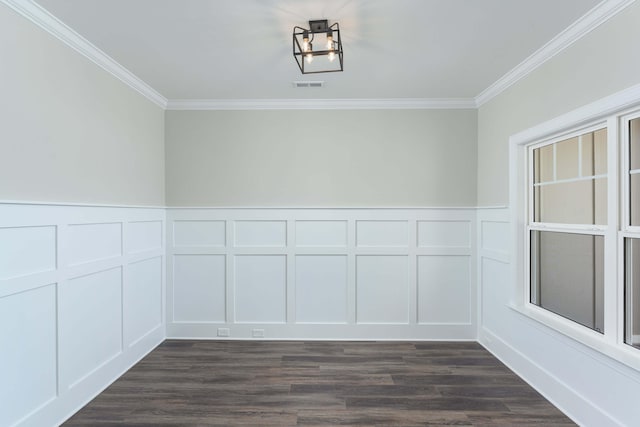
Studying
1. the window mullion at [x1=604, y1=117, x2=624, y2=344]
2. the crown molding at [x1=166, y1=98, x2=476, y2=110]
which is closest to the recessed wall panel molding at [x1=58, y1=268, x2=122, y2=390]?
the crown molding at [x1=166, y1=98, x2=476, y2=110]

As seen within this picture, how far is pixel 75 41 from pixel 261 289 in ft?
8.89

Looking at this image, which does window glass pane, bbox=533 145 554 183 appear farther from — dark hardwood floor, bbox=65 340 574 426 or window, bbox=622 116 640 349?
dark hardwood floor, bbox=65 340 574 426

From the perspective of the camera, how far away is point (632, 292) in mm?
2182

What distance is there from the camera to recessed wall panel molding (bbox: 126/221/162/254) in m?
3.36

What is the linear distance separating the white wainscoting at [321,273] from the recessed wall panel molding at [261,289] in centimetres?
1

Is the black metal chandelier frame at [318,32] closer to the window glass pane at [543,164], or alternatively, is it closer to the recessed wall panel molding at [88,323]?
the window glass pane at [543,164]

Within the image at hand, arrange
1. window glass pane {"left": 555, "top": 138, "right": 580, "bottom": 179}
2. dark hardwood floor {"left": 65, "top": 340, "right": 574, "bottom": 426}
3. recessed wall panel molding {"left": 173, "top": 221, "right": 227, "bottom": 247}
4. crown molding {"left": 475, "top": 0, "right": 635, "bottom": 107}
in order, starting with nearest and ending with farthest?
crown molding {"left": 475, "top": 0, "right": 635, "bottom": 107}, dark hardwood floor {"left": 65, "top": 340, "right": 574, "bottom": 426}, window glass pane {"left": 555, "top": 138, "right": 580, "bottom": 179}, recessed wall panel molding {"left": 173, "top": 221, "right": 227, "bottom": 247}

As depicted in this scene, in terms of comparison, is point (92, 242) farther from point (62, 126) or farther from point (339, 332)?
point (339, 332)

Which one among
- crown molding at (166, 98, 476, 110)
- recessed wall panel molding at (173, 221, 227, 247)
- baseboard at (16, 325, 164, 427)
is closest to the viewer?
baseboard at (16, 325, 164, 427)

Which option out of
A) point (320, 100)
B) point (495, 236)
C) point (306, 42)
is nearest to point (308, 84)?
point (320, 100)

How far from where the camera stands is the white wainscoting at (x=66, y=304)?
6.87ft

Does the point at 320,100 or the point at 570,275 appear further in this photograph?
the point at 320,100

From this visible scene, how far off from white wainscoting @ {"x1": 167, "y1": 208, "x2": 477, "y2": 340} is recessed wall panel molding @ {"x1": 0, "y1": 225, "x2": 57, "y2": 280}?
1696 millimetres

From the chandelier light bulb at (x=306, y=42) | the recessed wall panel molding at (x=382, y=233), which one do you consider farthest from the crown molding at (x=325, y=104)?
the chandelier light bulb at (x=306, y=42)
